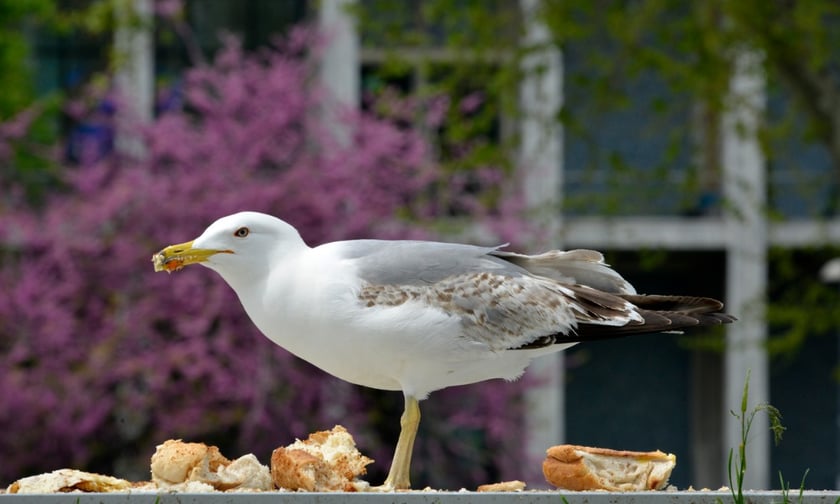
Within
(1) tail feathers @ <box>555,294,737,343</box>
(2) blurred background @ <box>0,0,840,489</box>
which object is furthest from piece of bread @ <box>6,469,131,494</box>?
(2) blurred background @ <box>0,0,840,489</box>

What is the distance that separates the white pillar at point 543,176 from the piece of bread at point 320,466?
9.96 meters

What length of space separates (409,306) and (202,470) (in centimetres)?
69

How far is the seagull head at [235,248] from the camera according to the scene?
3662 mm

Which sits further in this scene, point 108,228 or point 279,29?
point 279,29

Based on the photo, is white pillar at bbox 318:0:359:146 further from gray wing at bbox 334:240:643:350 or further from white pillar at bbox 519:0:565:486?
gray wing at bbox 334:240:643:350

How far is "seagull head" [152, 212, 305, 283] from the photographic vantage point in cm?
366

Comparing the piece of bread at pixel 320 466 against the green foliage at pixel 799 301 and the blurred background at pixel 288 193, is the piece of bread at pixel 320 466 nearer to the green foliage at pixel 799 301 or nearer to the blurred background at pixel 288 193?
the blurred background at pixel 288 193

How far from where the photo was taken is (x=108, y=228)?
40.6ft

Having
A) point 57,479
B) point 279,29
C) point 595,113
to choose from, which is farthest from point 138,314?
point 57,479

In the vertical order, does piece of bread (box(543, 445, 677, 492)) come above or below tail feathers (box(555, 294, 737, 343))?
below

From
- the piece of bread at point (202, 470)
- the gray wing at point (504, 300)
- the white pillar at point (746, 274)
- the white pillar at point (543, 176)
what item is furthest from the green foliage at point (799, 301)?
the piece of bread at point (202, 470)

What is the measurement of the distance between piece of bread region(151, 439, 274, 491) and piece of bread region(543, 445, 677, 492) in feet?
2.11

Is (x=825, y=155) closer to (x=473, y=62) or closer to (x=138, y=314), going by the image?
(x=473, y=62)

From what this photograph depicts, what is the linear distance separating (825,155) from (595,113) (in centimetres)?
852
